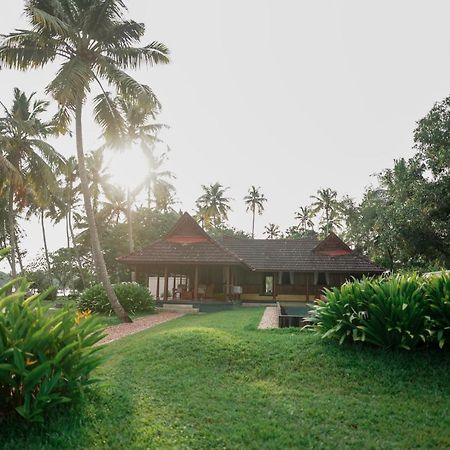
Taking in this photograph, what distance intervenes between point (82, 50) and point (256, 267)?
50.2 ft

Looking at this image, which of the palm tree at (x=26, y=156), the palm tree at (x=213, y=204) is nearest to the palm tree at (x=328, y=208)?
the palm tree at (x=213, y=204)

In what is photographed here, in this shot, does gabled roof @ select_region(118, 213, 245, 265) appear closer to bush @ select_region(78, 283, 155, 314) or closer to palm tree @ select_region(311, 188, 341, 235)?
bush @ select_region(78, 283, 155, 314)

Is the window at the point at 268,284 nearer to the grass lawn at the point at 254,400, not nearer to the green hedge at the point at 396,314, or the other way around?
the grass lawn at the point at 254,400

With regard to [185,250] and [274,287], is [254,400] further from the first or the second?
[274,287]

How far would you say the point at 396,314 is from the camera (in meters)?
7.28

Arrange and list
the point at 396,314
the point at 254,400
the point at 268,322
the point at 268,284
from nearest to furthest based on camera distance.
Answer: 1. the point at 254,400
2. the point at 396,314
3. the point at 268,322
4. the point at 268,284

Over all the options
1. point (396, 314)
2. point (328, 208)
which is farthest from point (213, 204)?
point (396, 314)

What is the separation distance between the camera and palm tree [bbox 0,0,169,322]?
13.7 m

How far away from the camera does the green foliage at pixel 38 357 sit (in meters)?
3.69

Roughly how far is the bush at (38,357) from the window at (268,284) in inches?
897

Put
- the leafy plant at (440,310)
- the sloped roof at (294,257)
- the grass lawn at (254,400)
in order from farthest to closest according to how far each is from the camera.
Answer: the sloped roof at (294,257)
the leafy plant at (440,310)
the grass lawn at (254,400)

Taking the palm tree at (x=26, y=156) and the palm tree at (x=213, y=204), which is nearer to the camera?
the palm tree at (x=26, y=156)

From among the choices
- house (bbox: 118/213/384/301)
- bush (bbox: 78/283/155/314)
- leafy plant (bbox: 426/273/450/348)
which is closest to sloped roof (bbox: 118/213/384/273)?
house (bbox: 118/213/384/301)

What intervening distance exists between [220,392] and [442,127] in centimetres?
1953
